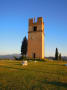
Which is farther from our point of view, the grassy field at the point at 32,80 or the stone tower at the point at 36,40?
the stone tower at the point at 36,40

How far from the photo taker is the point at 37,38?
28.9m

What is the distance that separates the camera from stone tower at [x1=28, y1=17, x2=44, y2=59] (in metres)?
28.4

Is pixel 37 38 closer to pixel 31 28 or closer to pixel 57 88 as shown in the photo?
pixel 31 28

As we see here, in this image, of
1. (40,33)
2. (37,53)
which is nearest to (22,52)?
(37,53)

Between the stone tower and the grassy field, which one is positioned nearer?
the grassy field

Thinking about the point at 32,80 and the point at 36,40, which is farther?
the point at 36,40

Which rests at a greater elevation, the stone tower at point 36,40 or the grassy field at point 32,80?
the stone tower at point 36,40

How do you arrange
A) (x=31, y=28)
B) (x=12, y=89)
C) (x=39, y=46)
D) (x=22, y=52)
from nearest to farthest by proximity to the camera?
(x=12, y=89)
(x=39, y=46)
(x=31, y=28)
(x=22, y=52)

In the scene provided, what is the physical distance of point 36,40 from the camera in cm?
2892

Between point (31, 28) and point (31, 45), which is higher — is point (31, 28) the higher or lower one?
the higher one

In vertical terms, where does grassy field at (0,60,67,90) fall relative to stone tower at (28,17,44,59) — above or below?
Result: below

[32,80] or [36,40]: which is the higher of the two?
[36,40]

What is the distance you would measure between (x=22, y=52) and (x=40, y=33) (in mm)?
10892

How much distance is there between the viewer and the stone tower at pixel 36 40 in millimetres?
28438
